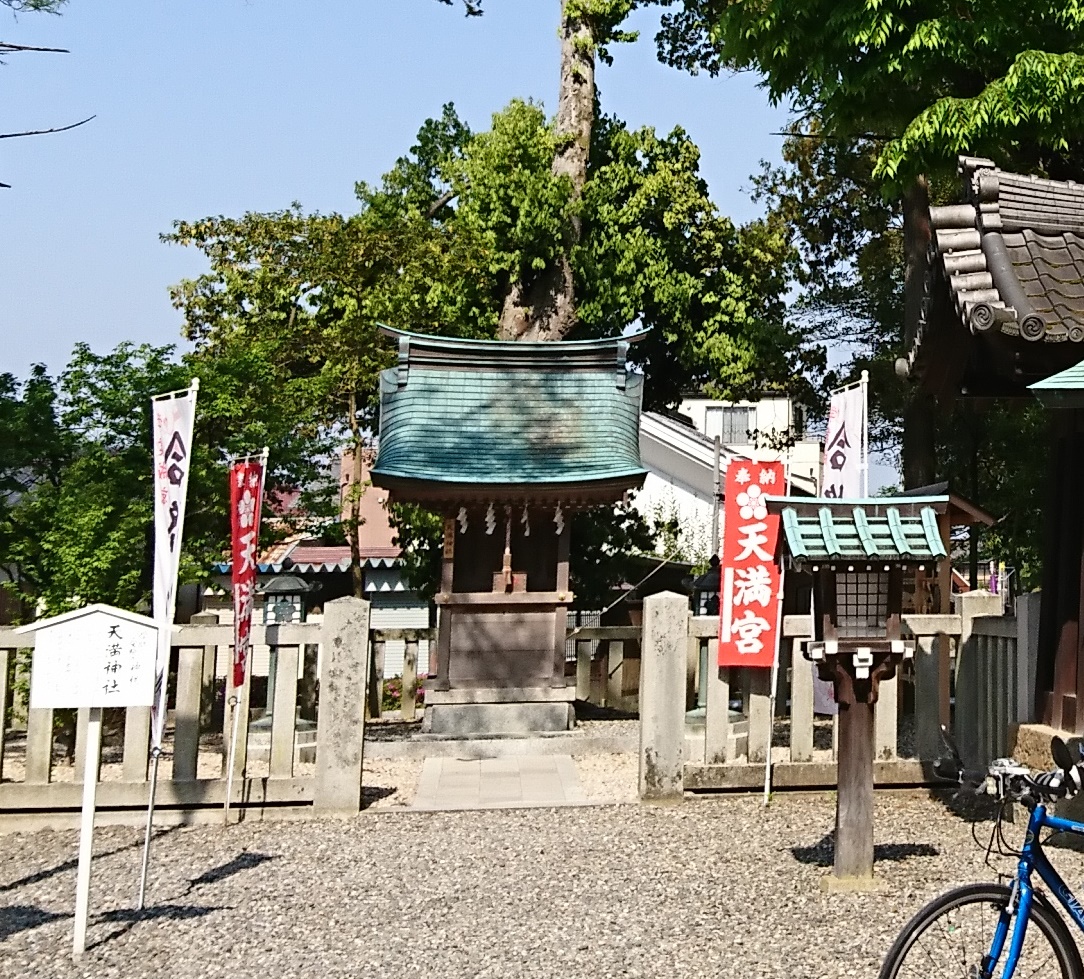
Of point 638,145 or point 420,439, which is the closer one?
point 420,439

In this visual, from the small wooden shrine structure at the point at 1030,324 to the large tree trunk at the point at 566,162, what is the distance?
1357cm

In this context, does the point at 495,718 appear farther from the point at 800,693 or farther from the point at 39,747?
the point at 39,747

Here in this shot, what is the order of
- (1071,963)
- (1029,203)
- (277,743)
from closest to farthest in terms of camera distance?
1. (1071,963)
2. (1029,203)
3. (277,743)

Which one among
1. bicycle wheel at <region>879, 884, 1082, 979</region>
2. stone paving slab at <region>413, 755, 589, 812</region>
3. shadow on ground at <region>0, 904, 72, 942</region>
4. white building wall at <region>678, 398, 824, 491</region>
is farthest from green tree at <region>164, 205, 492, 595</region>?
white building wall at <region>678, 398, 824, 491</region>

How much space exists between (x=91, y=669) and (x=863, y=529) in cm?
416

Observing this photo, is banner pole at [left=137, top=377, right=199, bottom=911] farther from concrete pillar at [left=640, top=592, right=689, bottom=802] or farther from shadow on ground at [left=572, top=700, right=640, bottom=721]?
shadow on ground at [left=572, top=700, right=640, bottom=721]

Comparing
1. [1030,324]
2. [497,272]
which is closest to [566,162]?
[497,272]

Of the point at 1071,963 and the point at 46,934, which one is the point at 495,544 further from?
the point at 1071,963

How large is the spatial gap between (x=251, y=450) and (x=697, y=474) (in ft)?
60.7

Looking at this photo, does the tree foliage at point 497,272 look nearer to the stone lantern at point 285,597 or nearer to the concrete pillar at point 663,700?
the stone lantern at point 285,597

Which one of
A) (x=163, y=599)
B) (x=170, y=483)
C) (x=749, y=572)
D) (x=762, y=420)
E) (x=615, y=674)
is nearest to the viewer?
(x=163, y=599)

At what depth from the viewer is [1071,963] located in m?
4.08

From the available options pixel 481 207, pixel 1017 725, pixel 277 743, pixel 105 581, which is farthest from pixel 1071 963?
pixel 481 207

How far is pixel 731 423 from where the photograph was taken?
36000 millimetres
